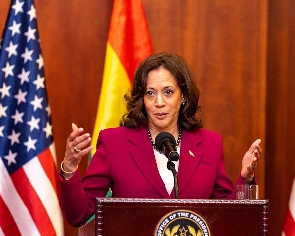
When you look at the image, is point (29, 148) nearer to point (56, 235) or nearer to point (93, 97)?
point (56, 235)

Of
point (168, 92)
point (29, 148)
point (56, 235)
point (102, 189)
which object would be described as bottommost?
point (56, 235)

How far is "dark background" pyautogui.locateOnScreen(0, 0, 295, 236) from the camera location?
156 inches

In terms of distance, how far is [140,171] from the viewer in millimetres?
2719

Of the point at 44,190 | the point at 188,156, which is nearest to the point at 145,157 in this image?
the point at 188,156

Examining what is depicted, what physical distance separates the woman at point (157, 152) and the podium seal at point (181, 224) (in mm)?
620

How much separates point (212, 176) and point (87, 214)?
593 mm

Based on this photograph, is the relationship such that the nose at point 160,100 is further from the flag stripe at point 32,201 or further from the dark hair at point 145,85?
the flag stripe at point 32,201

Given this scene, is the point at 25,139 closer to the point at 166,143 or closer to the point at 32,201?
the point at 32,201

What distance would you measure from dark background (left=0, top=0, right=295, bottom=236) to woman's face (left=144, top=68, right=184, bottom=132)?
1186mm

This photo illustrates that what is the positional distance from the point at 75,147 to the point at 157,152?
24.9 inches

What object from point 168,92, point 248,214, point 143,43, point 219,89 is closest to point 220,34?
point 219,89

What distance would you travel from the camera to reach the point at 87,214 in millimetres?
2580

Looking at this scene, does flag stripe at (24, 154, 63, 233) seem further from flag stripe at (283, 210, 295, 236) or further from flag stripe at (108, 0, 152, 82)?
flag stripe at (283, 210, 295, 236)

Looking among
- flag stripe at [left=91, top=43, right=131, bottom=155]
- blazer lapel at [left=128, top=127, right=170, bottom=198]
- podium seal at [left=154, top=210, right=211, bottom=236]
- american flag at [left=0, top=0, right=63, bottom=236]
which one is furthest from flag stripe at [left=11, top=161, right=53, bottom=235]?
podium seal at [left=154, top=210, right=211, bottom=236]
